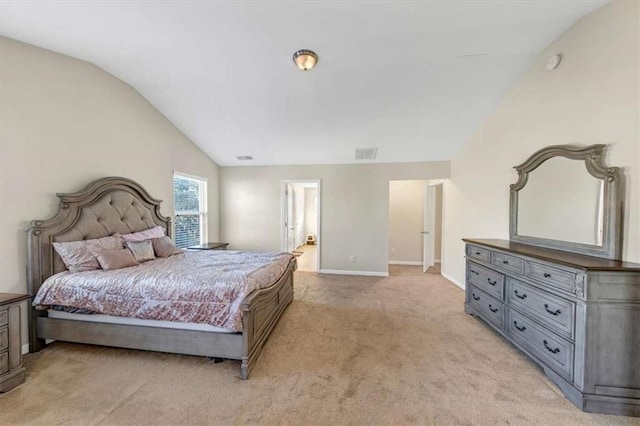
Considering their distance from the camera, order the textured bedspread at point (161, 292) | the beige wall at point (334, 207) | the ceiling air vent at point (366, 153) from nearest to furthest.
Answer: the textured bedspread at point (161, 292) → the ceiling air vent at point (366, 153) → the beige wall at point (334, 207)

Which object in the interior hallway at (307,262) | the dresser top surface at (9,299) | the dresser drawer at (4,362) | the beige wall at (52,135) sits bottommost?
the interior hallway at (307,262)

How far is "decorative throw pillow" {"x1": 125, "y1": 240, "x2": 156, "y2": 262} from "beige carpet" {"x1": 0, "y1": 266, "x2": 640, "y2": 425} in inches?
38.8

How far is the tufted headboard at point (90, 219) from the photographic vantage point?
7.82 ft

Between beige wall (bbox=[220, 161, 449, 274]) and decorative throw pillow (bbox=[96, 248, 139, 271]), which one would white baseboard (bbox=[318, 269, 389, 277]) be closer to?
beige wall (bbox=[220, 161, 449, 274])

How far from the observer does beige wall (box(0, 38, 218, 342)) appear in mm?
2261

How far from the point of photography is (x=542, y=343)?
6.94 ft

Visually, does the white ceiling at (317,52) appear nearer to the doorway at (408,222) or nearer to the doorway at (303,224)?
the doorway at (408,222)

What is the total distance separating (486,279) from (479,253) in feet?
1.01

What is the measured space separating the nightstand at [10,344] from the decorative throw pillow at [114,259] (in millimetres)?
636

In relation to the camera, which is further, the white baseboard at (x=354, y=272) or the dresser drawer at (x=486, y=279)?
the white baseboard at (x=354, y=272)

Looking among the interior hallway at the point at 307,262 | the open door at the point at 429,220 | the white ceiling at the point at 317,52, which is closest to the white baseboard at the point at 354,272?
the interior hallway at the point at 307,262

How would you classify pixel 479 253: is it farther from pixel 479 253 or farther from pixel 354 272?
pixel 354 272

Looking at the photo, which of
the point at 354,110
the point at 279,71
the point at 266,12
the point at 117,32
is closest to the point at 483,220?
the point at 354,110

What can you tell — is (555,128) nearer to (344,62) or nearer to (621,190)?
(621,190)
